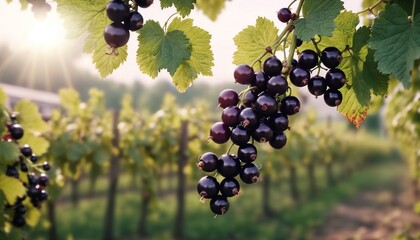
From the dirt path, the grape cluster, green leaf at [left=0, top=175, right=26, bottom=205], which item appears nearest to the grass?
the dirt path

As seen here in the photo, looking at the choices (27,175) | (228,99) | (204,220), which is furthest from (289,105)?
(204,220)

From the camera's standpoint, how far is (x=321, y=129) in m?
15.7

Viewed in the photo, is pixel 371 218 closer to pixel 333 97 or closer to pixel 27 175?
→ pixel 27 175

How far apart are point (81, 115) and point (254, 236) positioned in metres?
3.97

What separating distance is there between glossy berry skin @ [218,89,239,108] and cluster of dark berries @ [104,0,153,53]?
14.0 inches

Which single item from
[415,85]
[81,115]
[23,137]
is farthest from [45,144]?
[81,115]

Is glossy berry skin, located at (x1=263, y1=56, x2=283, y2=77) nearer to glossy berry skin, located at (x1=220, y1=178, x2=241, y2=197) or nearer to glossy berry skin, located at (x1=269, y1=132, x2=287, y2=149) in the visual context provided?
glossy berry skin, located at (x1=269, y1=132, x2=287, y2=149)

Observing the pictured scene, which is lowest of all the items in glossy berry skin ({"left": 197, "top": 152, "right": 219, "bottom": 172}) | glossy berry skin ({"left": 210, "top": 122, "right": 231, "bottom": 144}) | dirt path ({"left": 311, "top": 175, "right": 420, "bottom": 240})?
dirt path ({"left": 311, "top": 175, "right": 420, "bottom": 240})

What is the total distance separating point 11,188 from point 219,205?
1.40m

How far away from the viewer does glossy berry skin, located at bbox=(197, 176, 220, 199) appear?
165 centimetres

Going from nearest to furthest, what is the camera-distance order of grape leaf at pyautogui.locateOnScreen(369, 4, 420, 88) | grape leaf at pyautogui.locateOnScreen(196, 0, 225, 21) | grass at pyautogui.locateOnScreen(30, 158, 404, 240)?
1. grape leaf at pyautogui.locateOnScreen(369, 4, 420, 88)
2. grape leaf at pyautogui.locateOnScreen(196, 0, 225, 21)
3. grass at pyautogui.locateOnScreen(30, 158, 404, 240)

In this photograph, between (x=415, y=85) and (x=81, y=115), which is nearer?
(x=415, y=85)

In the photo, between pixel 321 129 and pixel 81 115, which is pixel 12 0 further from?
pixel 321 129

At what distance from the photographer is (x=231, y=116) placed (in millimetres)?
1615
